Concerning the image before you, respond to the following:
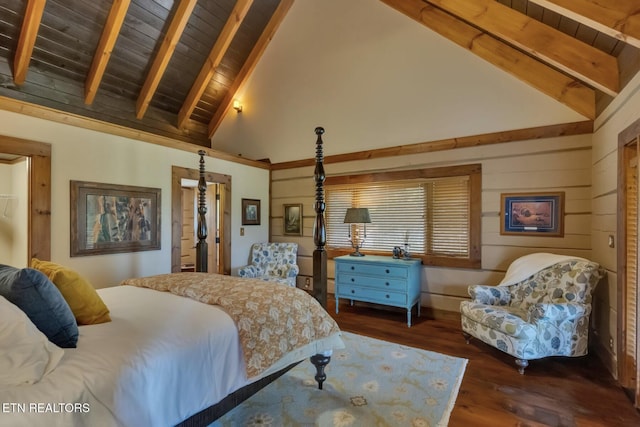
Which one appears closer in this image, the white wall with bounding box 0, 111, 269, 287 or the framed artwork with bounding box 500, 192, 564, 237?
the white wall with bounding box 0, 111, 269, 287

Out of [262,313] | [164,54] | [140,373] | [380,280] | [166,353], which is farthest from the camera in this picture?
[164,54]

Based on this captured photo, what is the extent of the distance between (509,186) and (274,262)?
3.57 meters

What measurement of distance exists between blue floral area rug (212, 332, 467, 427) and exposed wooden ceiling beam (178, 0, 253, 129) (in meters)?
4.47

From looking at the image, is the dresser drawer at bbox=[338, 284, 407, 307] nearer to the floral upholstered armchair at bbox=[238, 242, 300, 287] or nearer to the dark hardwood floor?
the dark hardwood floor

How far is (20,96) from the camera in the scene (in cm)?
366

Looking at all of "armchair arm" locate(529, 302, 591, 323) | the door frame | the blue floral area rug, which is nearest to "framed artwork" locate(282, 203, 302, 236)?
the blue floral area rug

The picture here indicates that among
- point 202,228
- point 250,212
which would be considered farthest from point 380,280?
point 250,212

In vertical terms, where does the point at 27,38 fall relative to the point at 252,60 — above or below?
below

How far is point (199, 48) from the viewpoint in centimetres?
461

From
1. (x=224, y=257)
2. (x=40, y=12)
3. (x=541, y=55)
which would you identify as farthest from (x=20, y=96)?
(x=541, y=55)

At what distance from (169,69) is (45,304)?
440cm

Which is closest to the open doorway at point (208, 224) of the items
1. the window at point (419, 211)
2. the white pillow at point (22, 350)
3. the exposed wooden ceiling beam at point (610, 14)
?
the window at point (419, 211)

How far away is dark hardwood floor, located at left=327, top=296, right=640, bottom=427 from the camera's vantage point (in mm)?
2025

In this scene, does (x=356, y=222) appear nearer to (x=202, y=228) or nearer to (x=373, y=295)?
(x=373, y=295)
